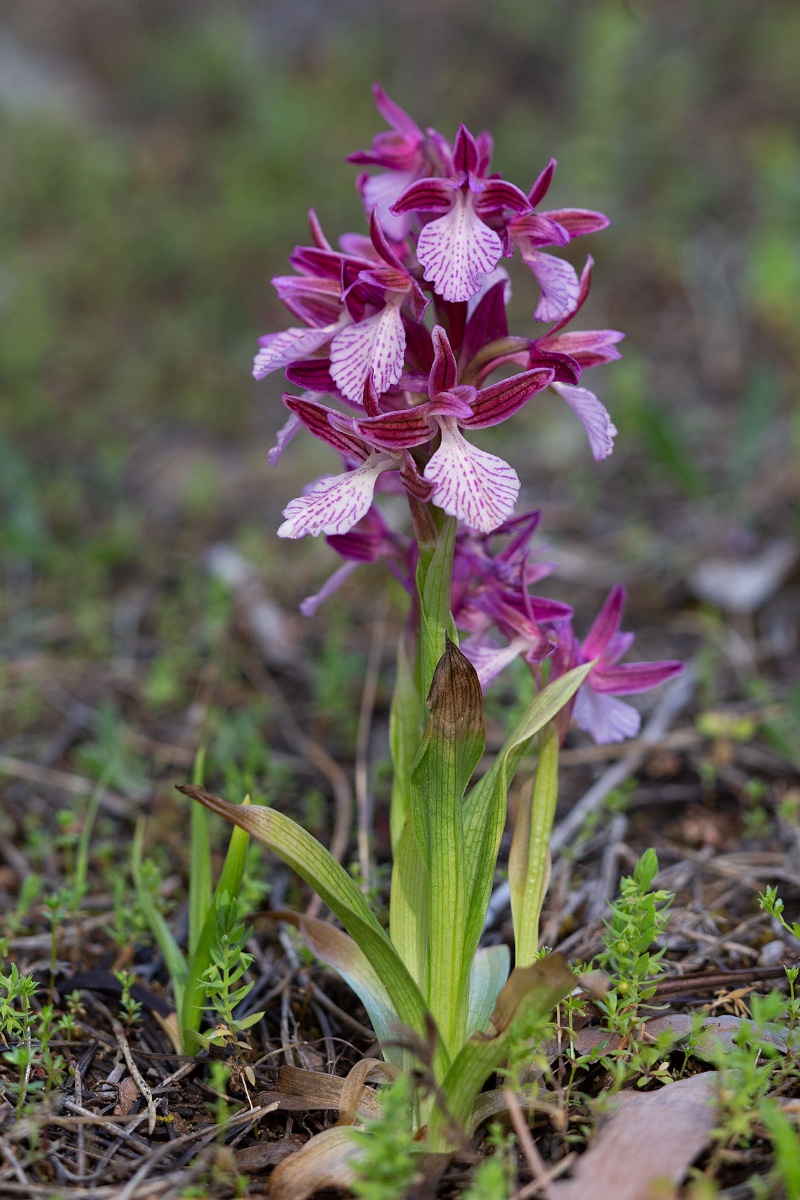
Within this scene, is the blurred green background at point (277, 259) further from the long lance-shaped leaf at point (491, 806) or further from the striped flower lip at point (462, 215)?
the striped flower lip at point (462, 215)

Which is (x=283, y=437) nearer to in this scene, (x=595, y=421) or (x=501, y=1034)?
(x=595, y=421)

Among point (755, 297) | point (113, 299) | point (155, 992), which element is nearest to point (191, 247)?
point (113, 299)

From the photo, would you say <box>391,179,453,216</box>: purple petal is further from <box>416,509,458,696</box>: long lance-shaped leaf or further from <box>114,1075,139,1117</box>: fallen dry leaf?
<box>114,1075,139,1117</box>: fallen dry leaf

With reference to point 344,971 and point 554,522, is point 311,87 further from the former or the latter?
point 344,971

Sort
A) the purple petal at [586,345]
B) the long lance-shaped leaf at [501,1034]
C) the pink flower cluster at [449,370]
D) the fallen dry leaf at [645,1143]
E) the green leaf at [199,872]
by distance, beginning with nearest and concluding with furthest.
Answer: the fallen dry leaf at [645,1143]
the long lance-shaped leaf at [501,1034]
the pink flower cluster at [449,370]
the purple petal at [586,345]
the green leaf at [199,872]

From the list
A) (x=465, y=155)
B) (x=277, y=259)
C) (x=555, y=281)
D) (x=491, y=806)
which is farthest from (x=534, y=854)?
(x=277, y=259)

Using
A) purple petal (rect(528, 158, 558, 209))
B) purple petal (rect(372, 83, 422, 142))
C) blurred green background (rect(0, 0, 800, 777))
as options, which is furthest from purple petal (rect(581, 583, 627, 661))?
blurred green background (rect(0, 0, 800, 777))

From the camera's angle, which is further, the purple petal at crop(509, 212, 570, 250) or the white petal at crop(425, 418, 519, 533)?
the purple petal at crop(509, 212, 570, 250)

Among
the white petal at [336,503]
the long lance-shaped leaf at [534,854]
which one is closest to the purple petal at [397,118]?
the white petal at [336,503]
